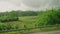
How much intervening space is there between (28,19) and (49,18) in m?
0.49

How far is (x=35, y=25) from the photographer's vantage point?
9.73 ft

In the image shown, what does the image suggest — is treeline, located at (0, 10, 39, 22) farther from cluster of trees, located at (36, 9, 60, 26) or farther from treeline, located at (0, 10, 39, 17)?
cluster of trees, located at (36, 9, 60, 26)

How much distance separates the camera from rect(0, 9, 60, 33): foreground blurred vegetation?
282 cm

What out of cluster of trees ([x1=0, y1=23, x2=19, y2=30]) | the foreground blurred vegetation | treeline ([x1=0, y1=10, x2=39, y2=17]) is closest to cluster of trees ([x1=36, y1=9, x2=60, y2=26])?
the foreground blurred vegetation

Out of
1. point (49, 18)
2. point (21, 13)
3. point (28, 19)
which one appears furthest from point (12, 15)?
point (49, 18)

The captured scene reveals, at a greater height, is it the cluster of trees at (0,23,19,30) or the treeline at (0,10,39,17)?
the treeline at (0,10,39,17)

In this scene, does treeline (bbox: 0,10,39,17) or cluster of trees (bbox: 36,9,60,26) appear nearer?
treeline (bbox: 0,10,39,17)

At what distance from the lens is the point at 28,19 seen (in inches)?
116

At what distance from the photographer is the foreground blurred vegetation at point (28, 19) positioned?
2.82m

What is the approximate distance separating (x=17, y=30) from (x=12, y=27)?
117 millimetres

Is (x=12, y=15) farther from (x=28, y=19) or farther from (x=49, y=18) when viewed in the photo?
(x=49, y=18)

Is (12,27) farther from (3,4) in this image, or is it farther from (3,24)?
(3,4)

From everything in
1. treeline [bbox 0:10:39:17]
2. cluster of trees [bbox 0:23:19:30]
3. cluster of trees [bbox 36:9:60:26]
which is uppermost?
treeline [bbox 0:10:39:17]

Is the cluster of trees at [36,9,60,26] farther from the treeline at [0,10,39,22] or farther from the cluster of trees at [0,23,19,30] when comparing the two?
the cluster of trees at [0,23,19,30]
